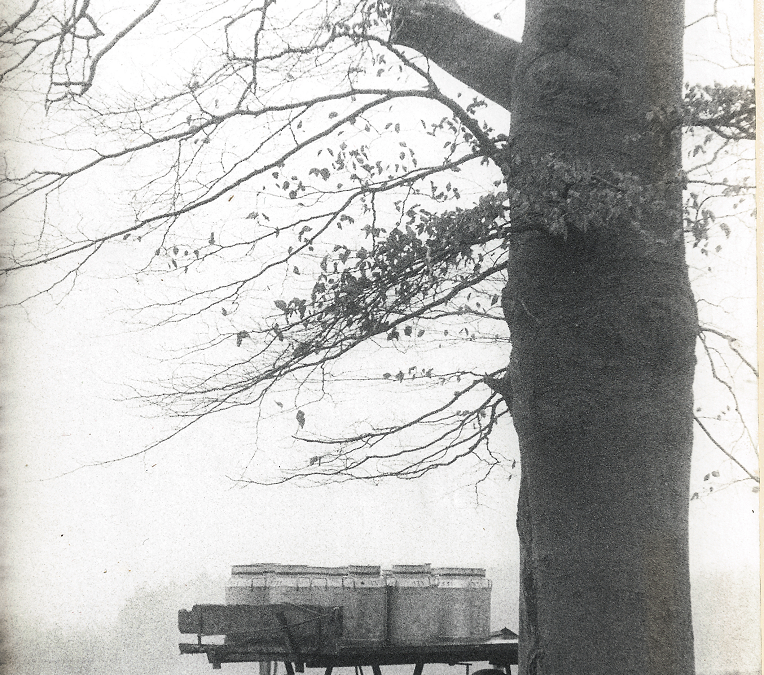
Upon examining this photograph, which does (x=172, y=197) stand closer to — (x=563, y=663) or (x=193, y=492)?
(x=193, y=492)

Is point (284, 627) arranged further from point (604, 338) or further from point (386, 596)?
point (604, 338)

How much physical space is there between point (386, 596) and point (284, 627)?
39 centimetres

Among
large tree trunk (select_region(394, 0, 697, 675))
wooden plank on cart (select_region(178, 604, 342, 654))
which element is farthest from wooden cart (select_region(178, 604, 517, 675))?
large tree trunk (select_region(394, 0, 697, 675))

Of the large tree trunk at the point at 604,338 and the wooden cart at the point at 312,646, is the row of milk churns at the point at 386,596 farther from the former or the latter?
the large tree trunk at the point at 604,338

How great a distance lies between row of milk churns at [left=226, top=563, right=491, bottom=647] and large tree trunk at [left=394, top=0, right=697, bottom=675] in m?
0.30

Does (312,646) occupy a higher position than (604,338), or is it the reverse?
(604,338)

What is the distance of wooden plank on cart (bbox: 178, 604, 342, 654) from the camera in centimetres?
317

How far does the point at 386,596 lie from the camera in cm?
321

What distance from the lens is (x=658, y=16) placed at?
2980 mm

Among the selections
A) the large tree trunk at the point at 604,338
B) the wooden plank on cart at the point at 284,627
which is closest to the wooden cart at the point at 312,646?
the wooden plank on cart at the point at 284,627

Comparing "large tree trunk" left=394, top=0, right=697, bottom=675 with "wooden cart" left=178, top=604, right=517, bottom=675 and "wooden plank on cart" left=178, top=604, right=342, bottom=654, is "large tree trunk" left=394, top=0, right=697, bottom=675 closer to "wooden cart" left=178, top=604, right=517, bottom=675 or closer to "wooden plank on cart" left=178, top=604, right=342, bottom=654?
"wooden cart" left=178, top=604, right=517, bottom=675

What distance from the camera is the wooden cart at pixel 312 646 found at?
10.4ft

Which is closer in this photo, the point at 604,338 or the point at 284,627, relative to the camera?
the point at 604,338

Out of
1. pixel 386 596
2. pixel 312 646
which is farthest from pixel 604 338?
pixel 312 646
